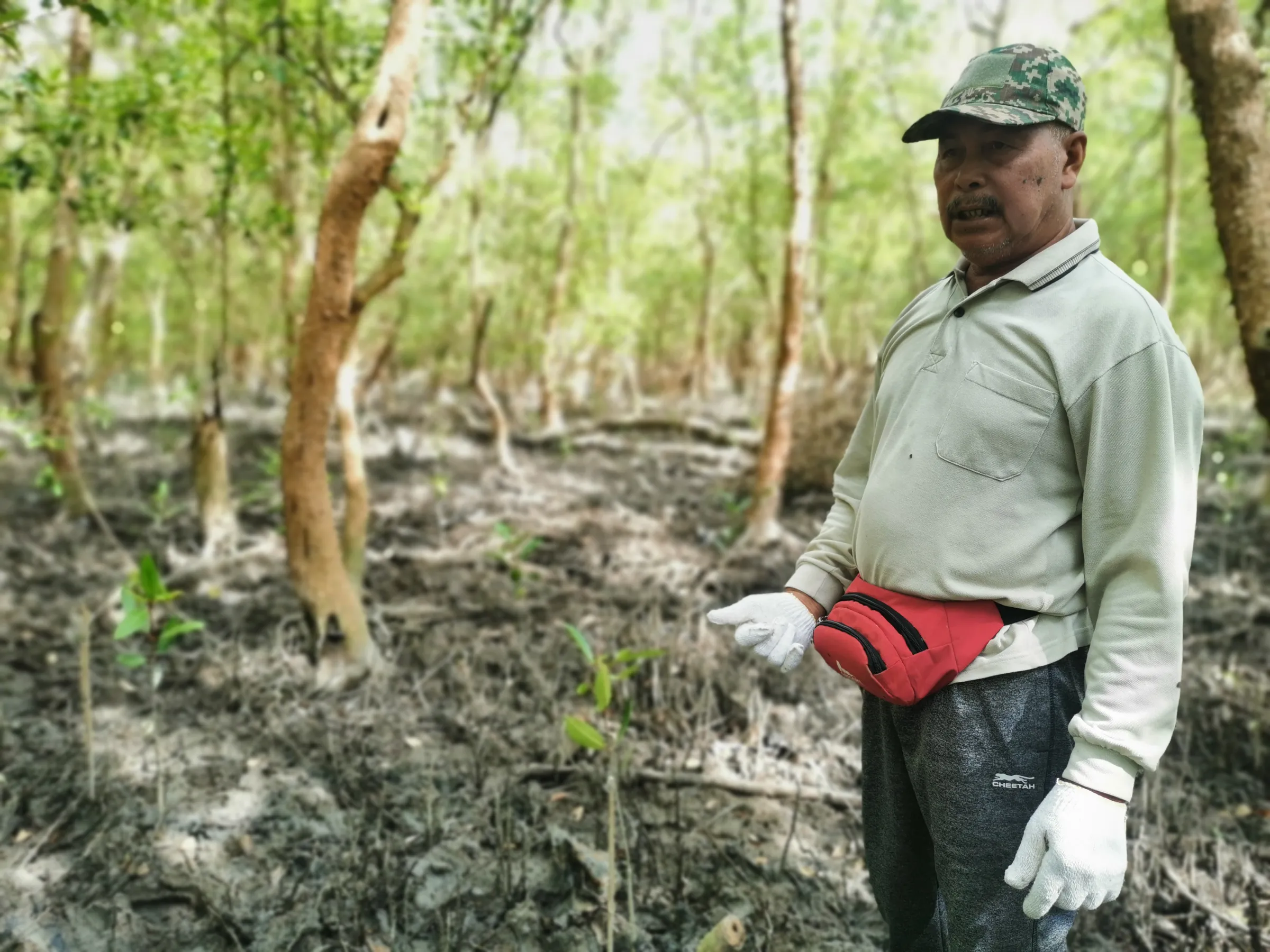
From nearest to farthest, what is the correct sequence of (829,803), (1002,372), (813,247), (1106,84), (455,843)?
(1002,372)
(455,843)
(829,803)
(813,247)
(1106,84)

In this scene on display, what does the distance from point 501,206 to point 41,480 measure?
11070mm

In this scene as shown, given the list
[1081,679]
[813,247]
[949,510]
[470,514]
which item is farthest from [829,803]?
[813,247]

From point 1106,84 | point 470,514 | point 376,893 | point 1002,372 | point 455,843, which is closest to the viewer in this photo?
point 1002,372

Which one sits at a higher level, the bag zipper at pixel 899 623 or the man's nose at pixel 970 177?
the man's nose at pixel 970 177

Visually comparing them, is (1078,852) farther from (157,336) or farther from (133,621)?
(157,336)

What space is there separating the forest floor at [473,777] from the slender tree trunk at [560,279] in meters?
5.84

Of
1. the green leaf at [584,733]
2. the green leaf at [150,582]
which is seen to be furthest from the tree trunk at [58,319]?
the green leaf at [584,733]

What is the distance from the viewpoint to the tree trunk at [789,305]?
220 inches

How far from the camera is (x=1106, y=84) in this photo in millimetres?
14625

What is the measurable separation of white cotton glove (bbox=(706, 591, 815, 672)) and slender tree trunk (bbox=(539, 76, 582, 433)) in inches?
364

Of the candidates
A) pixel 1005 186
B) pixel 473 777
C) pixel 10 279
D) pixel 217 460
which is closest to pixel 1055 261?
pixel 1005 186

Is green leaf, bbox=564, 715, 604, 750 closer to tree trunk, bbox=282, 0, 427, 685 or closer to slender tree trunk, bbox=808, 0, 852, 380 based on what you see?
tree trunk, bbox=282, 0, 427, 685

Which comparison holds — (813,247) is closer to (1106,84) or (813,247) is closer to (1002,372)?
(1106,84)

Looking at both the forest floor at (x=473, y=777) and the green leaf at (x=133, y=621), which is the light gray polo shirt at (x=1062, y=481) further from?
the green leaf at (x=133, y=621)
